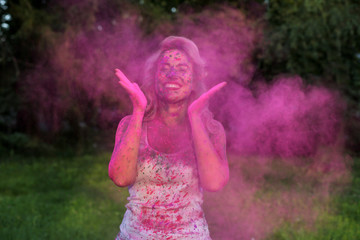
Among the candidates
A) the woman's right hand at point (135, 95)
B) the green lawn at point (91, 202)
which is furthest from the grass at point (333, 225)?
the woman's right hand at point (135, 95)

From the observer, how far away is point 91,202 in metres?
7.13

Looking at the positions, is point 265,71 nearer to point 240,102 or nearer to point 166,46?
point 240,102

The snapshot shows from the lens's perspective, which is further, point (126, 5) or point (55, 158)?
point (55, 158)

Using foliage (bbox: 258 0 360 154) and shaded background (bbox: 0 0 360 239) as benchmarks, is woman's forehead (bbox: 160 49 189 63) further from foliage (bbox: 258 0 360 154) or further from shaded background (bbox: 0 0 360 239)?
foliage (bbox: 258 0 360 154)

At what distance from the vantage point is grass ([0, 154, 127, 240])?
561 centimetres

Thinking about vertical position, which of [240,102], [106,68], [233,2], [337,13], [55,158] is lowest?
[55,158]

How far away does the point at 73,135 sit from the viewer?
518 inches

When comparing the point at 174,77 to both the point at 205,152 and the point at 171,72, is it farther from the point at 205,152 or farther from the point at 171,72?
the point at 205,152

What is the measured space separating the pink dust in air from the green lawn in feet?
0.27

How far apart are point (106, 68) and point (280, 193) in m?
4.49

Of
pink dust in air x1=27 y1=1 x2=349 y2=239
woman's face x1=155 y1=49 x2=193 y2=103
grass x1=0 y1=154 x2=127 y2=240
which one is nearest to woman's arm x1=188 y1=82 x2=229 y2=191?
woman's face x1=155 y1=49 x2=193 y2=103

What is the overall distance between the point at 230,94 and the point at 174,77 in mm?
3275

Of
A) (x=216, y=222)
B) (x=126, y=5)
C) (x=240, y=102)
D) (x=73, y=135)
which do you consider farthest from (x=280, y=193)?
(x=73, y=135)

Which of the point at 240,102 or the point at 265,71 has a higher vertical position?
the point at 265,71
